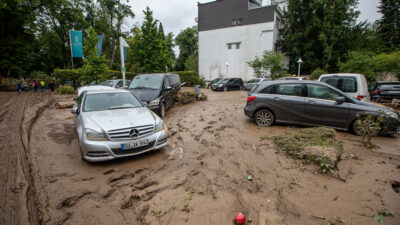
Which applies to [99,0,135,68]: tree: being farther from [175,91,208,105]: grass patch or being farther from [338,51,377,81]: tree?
[338,51,377,81]: tree

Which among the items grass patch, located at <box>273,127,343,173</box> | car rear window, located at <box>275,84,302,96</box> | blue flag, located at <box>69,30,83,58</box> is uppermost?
blue flag, located at <box>69,30,83,58</box>

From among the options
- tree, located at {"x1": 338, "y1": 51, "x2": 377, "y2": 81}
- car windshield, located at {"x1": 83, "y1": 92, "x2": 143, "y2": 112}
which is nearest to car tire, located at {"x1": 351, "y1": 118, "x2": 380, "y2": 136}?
car windshield, located at {"x1": 83, "y1": 92, "x2": 143, "y2": 112}

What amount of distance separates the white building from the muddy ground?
28.3 meters

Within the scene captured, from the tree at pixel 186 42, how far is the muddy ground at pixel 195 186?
177ft

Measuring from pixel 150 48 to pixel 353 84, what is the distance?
15677 mm

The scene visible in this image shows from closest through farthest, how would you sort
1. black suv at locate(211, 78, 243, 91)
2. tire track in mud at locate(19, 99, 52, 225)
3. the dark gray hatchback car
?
tire track in mud at locate(19, 99, 52, 225) < the dark gray hatchback car < black suv at locate(211, 78, 243, 91)

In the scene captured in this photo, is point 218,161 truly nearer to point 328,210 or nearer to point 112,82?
point 328,210

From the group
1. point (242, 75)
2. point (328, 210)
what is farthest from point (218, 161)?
point (242, 75)

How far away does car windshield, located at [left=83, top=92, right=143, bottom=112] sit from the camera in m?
4.91

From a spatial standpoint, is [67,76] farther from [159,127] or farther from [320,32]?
[320,32]

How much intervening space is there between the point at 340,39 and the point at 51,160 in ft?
115

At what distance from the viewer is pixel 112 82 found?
15883mm

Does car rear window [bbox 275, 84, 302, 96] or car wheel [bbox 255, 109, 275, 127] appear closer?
car rear window [bbox 275, 84, 302, 96]

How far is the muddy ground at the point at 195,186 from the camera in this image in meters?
2.63
